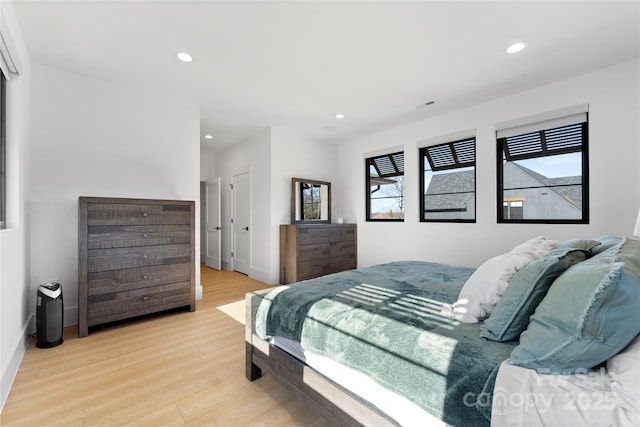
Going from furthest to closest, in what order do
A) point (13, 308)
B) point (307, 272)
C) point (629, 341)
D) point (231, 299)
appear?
1. point (307, 272)
2. point (231, 299)
3. point (13, 308)
4. point (629, 341)

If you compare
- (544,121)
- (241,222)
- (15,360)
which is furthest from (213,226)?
(544,121)

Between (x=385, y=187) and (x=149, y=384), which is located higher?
(x=385, y=187)

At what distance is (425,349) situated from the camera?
109 centimetres

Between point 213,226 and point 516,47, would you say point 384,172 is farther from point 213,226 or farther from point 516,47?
point 213,226

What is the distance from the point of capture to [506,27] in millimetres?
2199

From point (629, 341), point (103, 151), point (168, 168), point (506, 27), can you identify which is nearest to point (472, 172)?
point (506, 27)

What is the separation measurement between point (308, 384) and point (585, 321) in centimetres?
121

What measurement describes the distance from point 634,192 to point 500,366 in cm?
309

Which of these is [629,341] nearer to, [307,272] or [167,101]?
[307,272]

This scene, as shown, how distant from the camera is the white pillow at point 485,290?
1.33 m

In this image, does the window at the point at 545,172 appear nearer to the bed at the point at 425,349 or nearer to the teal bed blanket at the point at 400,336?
the bed at the point at 425,349

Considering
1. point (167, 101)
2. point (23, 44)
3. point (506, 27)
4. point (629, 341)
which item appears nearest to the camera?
point (629, 341)

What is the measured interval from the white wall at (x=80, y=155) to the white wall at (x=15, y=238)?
6.8 inches

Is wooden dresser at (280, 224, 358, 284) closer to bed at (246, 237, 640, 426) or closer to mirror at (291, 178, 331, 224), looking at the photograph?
mirror at (291, 178, 331, 224)
